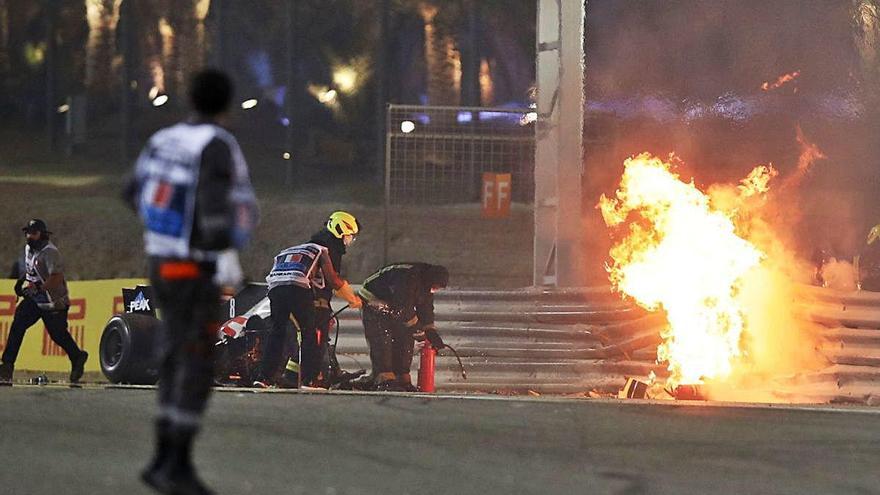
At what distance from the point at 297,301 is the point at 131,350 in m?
1.66

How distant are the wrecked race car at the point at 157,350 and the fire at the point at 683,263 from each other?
3.17 m

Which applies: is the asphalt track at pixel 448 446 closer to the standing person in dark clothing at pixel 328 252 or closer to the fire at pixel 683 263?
the standing person in dark clothing at pixel 328 252

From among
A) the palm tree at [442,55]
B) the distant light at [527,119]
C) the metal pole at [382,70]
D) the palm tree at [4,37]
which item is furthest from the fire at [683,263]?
the palm tree at [4,37]

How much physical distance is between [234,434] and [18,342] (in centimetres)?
663

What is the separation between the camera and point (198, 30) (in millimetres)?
41781

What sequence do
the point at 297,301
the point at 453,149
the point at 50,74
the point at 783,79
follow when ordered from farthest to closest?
1. the point at 50,74
2. the point at 453,149
3. the point at 783,79
4. the point at 297,301

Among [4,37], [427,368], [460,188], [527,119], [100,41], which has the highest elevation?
[4,37]

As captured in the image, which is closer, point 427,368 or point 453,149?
point 427,368

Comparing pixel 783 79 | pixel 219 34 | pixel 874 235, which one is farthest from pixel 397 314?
pixel 219 34

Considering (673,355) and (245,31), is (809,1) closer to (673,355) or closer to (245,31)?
(673,355)

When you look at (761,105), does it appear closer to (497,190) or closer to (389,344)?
(497,190)

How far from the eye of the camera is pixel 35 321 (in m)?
13.9

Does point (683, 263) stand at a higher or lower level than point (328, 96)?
lower

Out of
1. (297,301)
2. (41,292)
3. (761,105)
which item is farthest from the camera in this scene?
(761,105)
